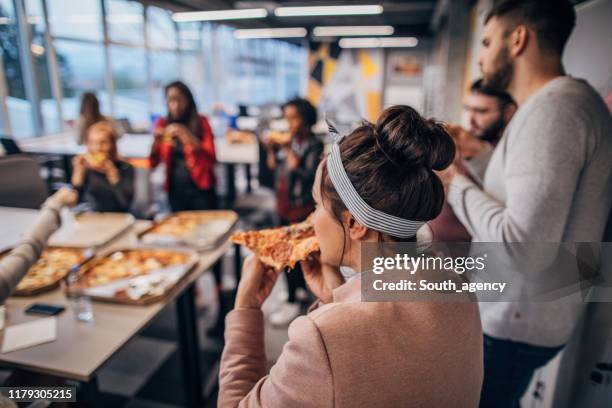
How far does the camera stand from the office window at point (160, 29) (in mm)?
7855

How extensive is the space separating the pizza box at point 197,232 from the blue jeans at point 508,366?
142 cm

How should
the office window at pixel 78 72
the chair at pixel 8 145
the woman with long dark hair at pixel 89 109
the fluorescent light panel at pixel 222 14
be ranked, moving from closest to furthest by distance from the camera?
the woman with long dark hair at pixel 89 109
the chair at pixel 8 145
the fluorescent light panel at pixel 222 14
the office window at pixel 78 72

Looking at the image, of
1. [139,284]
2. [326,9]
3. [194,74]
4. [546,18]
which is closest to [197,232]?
[139,284]

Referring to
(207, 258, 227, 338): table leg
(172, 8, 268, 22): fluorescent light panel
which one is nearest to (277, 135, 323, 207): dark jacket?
(207, 258, 227, 338): table leg

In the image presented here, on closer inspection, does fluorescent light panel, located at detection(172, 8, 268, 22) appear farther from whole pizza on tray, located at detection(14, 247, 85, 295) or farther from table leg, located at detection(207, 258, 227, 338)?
whole pizza on tray, located at detection(14, 247, 85, 295)

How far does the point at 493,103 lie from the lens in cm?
187

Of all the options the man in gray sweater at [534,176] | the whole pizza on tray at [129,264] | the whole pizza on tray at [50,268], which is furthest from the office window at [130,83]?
the man in gray sweater at [534,176]

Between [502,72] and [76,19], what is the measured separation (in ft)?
23.0

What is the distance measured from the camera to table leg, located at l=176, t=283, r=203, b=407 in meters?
2.02

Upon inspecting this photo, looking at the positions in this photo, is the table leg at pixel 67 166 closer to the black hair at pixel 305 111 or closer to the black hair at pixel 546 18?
the black hair at pixel 305 111

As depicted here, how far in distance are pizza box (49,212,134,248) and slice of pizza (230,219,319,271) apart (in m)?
1.27

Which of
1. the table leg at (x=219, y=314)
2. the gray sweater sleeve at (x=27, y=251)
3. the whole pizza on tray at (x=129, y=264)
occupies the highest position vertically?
the gray sweater sleeve at (x=27, y=251)

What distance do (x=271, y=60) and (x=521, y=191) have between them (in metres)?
14.9

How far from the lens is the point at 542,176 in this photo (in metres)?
1.03
